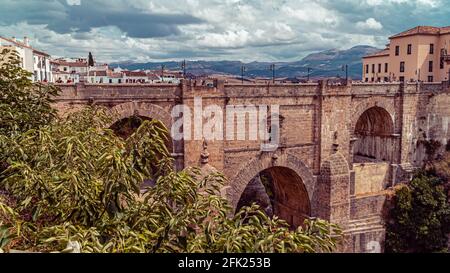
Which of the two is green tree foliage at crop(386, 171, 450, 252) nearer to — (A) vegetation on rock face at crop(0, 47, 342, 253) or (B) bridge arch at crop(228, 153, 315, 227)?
(B) bridge arch at crop(228, 153, 315, 227)

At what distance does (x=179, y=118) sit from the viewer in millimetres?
19438

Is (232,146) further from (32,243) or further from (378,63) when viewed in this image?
(378,63)

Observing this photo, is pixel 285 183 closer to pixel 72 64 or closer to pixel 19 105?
pixel 19 105

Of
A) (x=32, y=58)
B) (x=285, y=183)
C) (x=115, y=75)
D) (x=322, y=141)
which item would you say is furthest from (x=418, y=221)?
(x=32, y=58)

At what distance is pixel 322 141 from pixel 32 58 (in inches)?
1361

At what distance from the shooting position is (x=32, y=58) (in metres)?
44.4

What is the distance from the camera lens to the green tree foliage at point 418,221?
2506 centimetres

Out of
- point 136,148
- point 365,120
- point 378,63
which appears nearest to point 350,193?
point 365,120

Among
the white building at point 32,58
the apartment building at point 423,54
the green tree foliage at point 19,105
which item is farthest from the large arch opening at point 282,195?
the white building at point 32,58

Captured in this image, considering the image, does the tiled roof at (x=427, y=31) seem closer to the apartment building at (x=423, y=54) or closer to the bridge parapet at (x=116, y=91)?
the apartment building at (x=423, y=54)

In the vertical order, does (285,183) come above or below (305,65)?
below

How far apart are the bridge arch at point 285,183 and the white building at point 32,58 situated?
24.7m

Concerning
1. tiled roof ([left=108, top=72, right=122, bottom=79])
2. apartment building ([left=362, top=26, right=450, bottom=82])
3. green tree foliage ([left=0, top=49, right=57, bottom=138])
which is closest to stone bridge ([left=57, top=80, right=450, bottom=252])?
green tree foliage ([left=0, top=49, right=57, bottom=138])

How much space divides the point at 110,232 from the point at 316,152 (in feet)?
62.7
